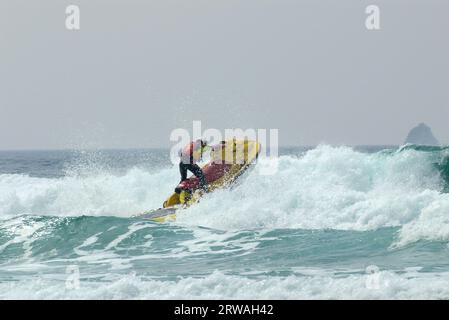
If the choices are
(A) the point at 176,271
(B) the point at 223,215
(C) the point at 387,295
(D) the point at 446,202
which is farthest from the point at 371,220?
(C) the point at 387,295

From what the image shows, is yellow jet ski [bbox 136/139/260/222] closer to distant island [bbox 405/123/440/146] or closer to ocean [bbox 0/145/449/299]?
ocean [bbox 0/145/449/299]

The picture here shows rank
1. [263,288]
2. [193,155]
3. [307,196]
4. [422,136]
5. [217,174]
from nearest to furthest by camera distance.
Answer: [263,288]
[193,155]
[307,196]
[217,174]
[422,136]

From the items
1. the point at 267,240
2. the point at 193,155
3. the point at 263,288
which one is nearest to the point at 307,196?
the point at 193,155

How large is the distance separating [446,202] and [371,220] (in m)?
1.94

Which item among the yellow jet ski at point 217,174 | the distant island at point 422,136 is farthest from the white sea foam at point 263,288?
the distant island at point 422,136

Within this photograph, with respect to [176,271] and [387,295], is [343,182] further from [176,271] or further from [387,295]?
[387,295]

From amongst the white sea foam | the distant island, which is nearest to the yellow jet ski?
the white sea foam

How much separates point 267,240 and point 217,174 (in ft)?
14.3

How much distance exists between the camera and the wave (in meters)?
15.2

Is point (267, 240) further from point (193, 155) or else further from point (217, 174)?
point (217, 174)

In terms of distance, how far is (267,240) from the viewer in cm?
1412

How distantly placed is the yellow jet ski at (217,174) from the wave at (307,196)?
27cm

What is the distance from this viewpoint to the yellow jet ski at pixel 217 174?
16984mm

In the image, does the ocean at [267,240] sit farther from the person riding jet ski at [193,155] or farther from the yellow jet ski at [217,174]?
the person riding jet ski at [193,155]
